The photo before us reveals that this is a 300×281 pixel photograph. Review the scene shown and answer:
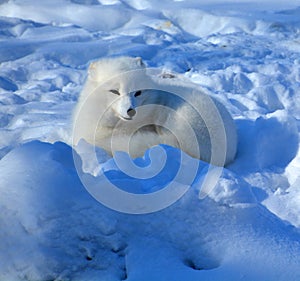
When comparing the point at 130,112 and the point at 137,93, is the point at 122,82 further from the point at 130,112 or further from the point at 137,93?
the point at 130,112

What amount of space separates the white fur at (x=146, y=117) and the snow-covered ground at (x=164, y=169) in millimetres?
234

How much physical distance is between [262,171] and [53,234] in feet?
6.34

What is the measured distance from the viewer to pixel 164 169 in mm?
1979

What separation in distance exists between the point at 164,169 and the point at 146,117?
143 cm

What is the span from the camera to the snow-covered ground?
137 cm

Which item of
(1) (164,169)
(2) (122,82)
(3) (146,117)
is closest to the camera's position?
(1) (164,169)

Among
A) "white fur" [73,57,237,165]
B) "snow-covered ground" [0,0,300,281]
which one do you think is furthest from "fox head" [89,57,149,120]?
"snow-covered ground" [0,0,300,281]

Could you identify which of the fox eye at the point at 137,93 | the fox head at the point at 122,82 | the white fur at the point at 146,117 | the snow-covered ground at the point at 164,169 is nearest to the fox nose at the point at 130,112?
the fox head at the point at 122,82

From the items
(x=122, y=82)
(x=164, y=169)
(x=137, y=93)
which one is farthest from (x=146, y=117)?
(x=164, y=169)

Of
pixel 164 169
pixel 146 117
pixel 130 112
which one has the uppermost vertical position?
pixel 164 169

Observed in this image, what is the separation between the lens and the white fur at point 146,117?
3.17m

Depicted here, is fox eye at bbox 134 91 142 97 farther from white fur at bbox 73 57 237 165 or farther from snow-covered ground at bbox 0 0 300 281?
snow-covered ground at bbox 0 0 300 281

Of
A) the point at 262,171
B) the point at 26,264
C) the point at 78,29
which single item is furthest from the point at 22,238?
the point at 78,29

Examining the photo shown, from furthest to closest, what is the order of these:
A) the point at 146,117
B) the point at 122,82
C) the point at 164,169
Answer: the point at 146,117 → the point at 122,82 → the point at 164,169
